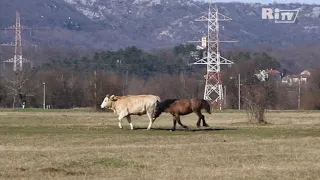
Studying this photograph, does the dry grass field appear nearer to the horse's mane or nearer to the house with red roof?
the horse's mane

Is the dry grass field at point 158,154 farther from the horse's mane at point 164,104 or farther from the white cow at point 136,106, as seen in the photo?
the white cow at point 136,106

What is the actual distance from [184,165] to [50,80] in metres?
105

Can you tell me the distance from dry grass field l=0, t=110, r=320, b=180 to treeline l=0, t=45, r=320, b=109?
27787mm

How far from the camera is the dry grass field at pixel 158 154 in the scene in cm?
2039

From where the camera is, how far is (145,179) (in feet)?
62.8

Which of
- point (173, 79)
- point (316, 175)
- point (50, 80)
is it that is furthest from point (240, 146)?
point (173, 79)

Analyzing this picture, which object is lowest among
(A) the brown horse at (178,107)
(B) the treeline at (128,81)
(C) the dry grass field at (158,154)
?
(C) the dry grass field at (158,154)

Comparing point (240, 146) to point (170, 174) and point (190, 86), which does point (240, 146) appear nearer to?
point (170, 174)

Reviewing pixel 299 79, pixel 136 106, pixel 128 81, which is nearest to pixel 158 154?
pixel 136 106

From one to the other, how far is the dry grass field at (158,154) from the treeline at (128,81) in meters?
27.8

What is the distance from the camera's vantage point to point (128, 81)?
151 m

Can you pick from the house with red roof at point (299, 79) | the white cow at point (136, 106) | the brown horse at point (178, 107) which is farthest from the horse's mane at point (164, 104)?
the house with red roof at point (299, 79)

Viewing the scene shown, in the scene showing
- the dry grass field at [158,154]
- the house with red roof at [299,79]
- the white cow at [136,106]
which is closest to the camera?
the dry grass field at [158,154]

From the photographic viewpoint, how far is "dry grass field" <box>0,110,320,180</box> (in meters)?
20.4
